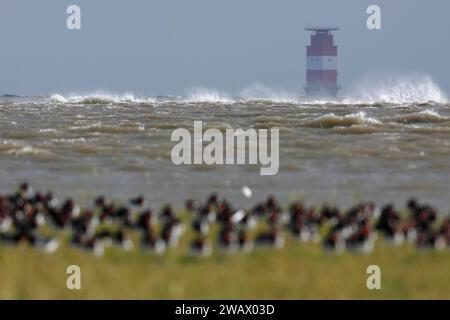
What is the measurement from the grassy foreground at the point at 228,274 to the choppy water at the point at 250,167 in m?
5.74

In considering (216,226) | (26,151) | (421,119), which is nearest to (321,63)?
(421,119)

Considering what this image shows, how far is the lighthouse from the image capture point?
503 ft

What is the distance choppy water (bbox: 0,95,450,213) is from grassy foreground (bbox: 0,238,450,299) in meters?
5.74

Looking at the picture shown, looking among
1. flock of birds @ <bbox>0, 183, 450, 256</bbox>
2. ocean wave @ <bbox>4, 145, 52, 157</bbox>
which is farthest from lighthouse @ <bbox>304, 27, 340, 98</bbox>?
flock of birds @ <bbox>0, 183, 450, 256</bbox>

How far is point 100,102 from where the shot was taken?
81.0 metres

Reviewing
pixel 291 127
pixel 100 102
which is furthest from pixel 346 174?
pixel 100 102

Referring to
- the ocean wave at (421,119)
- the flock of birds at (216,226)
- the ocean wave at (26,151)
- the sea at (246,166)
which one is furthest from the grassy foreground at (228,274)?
the ocean wave at (421,119)

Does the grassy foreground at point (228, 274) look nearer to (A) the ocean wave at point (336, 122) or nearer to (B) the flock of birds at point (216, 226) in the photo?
(B) the flock of birds at point (216, 226)

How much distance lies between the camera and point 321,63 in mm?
158500

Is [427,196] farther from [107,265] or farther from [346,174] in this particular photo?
[107,265]

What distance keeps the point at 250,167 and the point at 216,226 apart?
11.2m

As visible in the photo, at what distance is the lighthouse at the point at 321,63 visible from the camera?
153250 mm

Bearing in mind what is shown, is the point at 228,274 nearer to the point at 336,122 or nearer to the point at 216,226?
the point at 216,226
